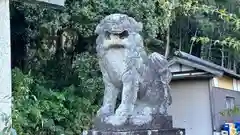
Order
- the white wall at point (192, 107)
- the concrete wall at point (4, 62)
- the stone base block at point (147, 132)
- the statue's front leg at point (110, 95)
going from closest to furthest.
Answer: the stone base block at point (147, 132) → the statue's front leg at point (110, 95) → the concrete wall at point (4, 62) → the white wall at point (192, 107)

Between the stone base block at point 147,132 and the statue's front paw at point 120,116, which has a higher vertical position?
the statue's front paw at point 120,116

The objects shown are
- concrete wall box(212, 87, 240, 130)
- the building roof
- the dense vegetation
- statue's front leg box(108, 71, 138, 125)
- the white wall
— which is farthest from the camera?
the white wall

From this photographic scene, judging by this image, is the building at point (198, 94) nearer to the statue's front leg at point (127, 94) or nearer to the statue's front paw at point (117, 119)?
the statue's front leg at point (127, 94)

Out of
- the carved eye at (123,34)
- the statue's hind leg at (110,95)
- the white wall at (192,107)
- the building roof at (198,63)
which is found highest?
the carved eye at (123,34)

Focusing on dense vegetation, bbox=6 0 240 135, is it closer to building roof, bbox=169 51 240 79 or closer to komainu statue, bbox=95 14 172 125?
building roof, bbox=169 51 240 79

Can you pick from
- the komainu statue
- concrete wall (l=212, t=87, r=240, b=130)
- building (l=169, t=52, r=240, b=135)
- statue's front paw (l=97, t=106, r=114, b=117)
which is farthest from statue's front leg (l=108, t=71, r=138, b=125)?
concrete wall (l=212, t=87, r=240, b=130)

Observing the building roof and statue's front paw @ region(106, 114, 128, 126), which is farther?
the building roof

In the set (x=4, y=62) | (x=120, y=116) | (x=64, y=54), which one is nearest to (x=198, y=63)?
(x=64, y=54)

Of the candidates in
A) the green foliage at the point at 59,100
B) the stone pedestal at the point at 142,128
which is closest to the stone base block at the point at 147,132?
the stone pedestal at the point at 142,128

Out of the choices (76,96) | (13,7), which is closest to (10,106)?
(76,96)

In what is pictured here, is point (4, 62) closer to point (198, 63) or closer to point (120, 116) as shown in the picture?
point (120, 116)

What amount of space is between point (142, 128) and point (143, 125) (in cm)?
4

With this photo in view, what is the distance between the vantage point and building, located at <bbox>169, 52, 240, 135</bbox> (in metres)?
8.71

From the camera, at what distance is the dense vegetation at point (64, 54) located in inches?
309
